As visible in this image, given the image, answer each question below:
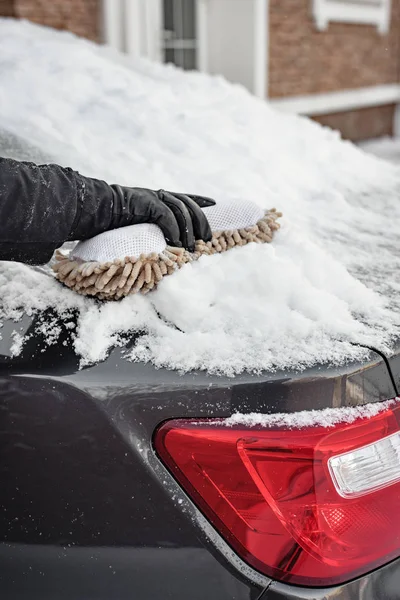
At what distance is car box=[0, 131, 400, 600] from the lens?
1050 mm

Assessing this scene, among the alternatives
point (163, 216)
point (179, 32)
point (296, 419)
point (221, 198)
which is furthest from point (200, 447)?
point (179, 32)

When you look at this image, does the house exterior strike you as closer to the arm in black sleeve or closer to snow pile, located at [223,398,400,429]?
the arm in black sleeve

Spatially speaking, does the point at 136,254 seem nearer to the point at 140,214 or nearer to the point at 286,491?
the point at 140,214

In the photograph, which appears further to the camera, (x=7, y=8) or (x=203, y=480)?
(x=7, y=8)

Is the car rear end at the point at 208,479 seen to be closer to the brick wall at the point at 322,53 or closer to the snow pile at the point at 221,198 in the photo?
the snow pile at the point at 221,198

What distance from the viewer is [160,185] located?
2.09m

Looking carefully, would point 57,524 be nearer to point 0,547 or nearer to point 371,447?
point 0,547

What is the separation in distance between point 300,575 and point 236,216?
0.82 meters

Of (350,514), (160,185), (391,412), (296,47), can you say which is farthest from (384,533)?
(296,47)

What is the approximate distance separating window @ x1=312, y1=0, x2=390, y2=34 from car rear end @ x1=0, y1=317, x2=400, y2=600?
7.49m

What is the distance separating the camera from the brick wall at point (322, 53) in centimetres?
719

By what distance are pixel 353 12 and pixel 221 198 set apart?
24.3ft

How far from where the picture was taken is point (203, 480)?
1.06m

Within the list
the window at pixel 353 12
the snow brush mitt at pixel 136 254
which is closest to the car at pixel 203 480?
the snow brush mitt at pixel 136 254
